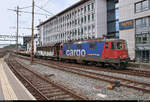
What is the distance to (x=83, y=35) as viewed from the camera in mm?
46312

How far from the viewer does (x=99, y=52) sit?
17.2m

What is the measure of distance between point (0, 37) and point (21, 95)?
223ft

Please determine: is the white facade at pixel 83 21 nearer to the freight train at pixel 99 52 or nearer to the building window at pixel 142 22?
the building window at pixel 142 22

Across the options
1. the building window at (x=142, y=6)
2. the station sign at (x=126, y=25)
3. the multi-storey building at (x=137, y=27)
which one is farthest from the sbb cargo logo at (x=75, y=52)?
the building window at (x=142, y=6)

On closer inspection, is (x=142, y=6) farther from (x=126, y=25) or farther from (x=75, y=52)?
(x=75, y=52)

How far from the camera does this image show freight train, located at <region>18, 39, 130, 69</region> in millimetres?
15722

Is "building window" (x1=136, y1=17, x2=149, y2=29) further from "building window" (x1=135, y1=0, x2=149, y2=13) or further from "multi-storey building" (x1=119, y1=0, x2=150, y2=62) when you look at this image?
"building window" (x1=135, y1=0, x2=149, y2=13)

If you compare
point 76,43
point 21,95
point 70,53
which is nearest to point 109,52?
point 76,43

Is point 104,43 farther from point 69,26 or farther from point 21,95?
point 69,26

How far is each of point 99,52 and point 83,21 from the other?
31.4m

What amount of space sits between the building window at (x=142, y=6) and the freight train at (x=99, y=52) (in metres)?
12.8

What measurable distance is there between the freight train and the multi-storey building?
35.4ft

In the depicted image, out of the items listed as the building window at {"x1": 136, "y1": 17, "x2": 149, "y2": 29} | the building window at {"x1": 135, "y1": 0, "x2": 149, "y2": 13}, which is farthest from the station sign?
the building window at {"x1": 135, "y1": 0, "x2": 149, "y2": 13}

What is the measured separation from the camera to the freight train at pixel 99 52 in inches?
619
